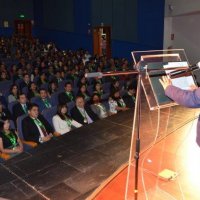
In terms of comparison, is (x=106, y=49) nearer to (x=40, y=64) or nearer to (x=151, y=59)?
(x=40, y=64)

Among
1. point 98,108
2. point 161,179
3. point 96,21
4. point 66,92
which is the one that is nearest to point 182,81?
point 161,179

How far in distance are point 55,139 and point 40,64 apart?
5.16 meters

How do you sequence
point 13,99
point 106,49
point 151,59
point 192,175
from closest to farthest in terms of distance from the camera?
point 151,59, point 192,175, point 13,99, point 106,49

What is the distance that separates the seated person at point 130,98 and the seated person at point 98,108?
69 centimetres

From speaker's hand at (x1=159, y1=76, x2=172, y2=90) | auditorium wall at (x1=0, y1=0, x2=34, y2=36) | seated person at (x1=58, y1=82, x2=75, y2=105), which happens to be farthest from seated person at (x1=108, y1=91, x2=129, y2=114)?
auditorium wall at (x1=0, y1=0, x2=34, y2=36)

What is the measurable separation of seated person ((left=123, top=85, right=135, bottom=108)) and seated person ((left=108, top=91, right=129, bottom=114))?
0.23 m

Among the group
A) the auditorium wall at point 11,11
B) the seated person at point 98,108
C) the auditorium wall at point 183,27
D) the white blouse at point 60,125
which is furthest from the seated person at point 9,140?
the auditorium wall at point 11,11

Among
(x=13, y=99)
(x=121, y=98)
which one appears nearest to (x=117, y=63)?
(x=121, y=98)

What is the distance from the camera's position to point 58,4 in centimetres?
1466

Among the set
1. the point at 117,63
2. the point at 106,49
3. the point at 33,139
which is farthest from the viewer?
Result: the point at 106,49

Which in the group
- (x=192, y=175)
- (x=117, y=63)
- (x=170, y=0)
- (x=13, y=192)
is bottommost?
(x=13, y=192)

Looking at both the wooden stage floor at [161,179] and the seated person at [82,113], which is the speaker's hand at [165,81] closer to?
the wooden stage floor at [161,179]

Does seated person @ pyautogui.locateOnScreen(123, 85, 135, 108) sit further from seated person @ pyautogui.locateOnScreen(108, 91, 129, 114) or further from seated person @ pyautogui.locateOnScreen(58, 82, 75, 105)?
seated person @ pyautogui.locateOnScreen(58, 82, 75, 105)

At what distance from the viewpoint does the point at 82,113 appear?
510 centimetres
